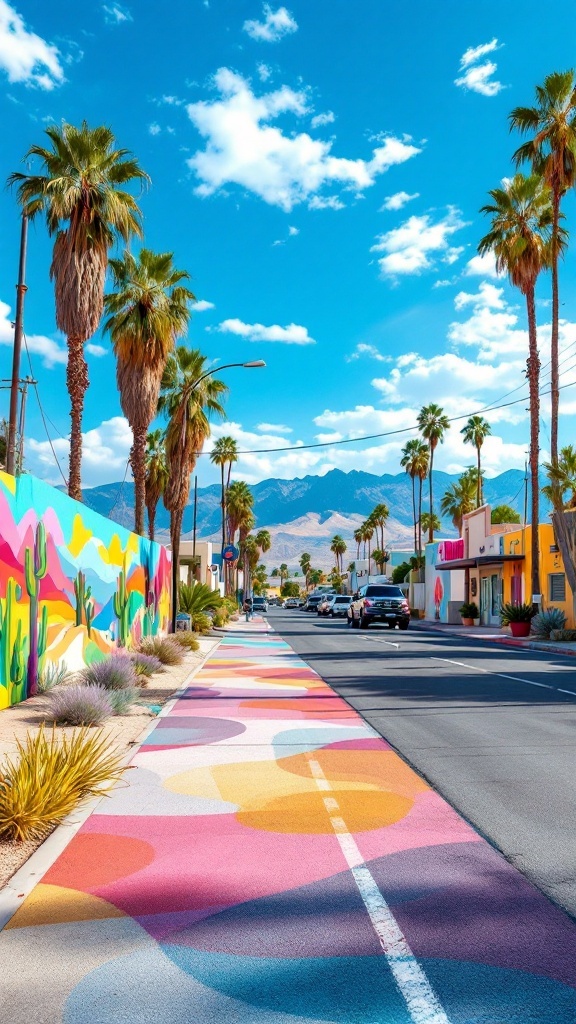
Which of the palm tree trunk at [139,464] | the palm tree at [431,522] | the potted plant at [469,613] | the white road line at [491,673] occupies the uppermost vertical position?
the palm tree at [431,522]

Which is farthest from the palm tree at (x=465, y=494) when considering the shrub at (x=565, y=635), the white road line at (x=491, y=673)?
the white road line at (x=491, y=673)

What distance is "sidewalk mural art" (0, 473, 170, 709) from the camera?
35.8 ft

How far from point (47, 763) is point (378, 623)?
110 ft

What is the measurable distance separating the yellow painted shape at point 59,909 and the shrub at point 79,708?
5.38 metres

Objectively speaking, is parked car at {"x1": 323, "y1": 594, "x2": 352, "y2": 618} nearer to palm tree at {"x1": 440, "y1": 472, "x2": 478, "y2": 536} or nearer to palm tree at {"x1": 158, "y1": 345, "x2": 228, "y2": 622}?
palm tree at {"x1": 440, "y1": 472, "x2": 478, "y2": 536}

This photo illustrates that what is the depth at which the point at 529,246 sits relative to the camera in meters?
33.0

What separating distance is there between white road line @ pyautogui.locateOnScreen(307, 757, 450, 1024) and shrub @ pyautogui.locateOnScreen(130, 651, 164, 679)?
1094 cm

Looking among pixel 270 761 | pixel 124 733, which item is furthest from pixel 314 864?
pixel 124 733

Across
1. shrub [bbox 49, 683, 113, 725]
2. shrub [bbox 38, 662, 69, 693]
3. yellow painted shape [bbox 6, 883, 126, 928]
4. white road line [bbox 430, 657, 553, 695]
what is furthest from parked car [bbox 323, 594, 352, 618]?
yellow painted shape [bbox 6, 883, 126, 928]

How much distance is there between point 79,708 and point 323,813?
14.9 feet

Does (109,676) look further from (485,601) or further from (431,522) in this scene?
(431,522)

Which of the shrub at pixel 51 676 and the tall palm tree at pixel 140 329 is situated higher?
the tall palm tree at pixel 140 329

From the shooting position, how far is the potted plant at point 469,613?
47.6m

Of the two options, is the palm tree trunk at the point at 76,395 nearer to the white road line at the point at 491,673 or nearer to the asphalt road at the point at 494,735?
the asphalt road at the point at 494,735
